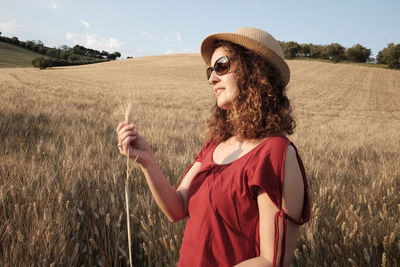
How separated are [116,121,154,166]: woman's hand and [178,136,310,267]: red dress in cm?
29

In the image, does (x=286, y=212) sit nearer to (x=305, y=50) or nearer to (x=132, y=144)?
(x=132, y=144)

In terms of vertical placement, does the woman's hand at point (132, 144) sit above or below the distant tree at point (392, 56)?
below

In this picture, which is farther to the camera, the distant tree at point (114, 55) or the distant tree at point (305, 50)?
the distant tree at point (114, 55)

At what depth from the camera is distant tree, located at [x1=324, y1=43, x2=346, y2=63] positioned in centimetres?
→ 8746

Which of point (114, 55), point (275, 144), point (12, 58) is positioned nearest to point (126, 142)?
point (275, 144)

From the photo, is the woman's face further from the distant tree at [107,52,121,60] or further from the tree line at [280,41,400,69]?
the distant tree at [107,52,121,60]

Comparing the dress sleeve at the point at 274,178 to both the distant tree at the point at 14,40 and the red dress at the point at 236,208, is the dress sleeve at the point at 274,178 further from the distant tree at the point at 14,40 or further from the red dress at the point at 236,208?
the distant tree at the point at 14,40

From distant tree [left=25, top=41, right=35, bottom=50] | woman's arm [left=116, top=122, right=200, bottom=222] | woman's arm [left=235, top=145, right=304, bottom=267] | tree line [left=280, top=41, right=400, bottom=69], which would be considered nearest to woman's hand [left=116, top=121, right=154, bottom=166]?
woman's arm [left=116, top=122, right=200, bottom=222]

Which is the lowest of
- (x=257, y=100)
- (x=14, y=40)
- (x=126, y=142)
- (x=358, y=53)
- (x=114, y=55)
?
(x=126, y=142)

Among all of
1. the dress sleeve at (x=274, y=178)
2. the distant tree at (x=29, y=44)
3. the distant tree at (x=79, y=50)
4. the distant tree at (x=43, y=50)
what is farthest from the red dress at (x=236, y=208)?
the distant tree at (x=79, y=50)

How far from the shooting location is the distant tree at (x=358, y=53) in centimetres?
8606

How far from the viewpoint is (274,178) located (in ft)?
3.68

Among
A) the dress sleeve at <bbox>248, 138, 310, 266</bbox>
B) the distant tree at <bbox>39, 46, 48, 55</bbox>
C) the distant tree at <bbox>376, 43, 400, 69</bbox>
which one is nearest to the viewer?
the dress sleeve at <bbox>248, 138, 310, 266</bbox>

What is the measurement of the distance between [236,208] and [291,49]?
9232 cm
